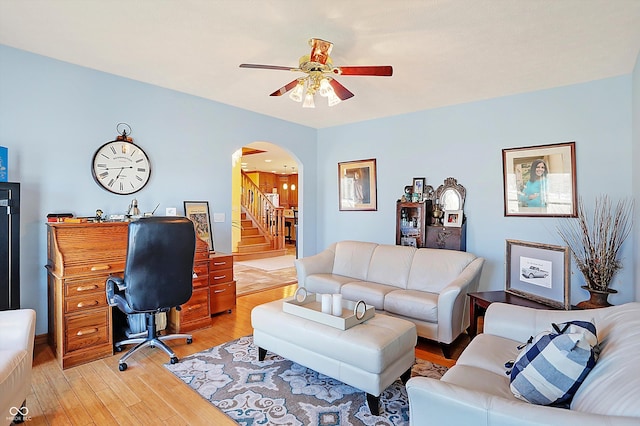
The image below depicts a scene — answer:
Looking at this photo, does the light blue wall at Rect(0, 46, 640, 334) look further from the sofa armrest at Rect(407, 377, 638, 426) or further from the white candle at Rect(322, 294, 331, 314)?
the sofa armrest at Rect(407, 377, 638, 426)

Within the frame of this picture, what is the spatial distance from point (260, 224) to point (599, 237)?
757 cm

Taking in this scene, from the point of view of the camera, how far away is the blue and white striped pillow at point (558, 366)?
136 centimetres

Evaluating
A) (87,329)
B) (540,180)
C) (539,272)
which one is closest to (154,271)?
(87,329)

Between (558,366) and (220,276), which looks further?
(220,276)

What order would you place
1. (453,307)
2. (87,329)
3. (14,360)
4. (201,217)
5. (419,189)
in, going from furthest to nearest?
1. (419,189)
2. (201,217)
3. (453,307)
4. (87,329)
5. (14,360)

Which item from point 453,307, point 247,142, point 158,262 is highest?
point 247,142

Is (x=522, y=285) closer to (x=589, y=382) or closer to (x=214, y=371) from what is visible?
(x=589, y=382)

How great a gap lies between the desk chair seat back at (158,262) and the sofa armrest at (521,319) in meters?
2.46

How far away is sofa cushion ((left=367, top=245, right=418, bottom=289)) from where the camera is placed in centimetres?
382

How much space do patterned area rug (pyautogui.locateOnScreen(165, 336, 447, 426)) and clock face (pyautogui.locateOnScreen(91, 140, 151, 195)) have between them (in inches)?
78.7

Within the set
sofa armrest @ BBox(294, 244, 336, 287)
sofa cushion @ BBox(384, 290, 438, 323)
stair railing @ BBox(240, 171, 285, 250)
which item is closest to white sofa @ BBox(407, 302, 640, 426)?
sofa cushion @ BBox(384, 290, 438, 323)

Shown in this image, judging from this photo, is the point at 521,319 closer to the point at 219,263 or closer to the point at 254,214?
the point at 219,263

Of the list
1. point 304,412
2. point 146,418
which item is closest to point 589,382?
point 304,412

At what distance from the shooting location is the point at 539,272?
10.00 ft
